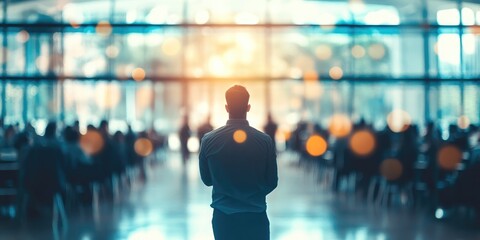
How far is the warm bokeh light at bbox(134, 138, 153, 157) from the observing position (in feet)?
51.0

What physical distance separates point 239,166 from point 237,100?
314mm

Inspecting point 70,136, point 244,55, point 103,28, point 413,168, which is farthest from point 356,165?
point 244,55

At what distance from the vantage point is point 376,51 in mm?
17578

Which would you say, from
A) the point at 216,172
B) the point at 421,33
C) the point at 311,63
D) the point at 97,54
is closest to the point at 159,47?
the point at 97,54

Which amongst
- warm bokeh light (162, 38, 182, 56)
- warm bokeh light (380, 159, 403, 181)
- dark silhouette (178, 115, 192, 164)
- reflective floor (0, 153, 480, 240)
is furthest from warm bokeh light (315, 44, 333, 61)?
warm bokeh light (380, 159, 403, 181)

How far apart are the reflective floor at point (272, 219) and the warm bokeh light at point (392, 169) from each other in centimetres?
45

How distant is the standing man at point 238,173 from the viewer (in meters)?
4.04

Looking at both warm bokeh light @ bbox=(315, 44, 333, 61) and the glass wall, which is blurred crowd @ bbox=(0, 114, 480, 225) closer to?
the glass wall

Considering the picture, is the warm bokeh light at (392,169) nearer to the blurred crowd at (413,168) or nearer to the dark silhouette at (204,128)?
the blurred crowd at (413,168)

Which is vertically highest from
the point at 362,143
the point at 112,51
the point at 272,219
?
the point at 112,51

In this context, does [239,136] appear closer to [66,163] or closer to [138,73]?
[66,163]

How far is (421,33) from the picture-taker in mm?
16000

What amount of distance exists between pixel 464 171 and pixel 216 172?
5934 millimetres

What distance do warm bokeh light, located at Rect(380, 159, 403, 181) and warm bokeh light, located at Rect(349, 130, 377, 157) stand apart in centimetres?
115
